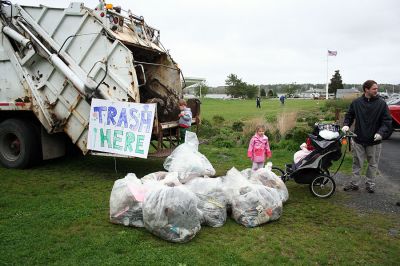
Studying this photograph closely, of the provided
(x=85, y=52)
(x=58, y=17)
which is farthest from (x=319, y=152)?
(x=58, y=17)

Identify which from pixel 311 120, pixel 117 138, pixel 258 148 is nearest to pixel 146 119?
pixel 117 138

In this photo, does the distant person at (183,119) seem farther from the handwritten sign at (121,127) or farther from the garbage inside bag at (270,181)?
the garbage inside bag at (270,181)

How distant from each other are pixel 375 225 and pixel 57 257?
3.71 m

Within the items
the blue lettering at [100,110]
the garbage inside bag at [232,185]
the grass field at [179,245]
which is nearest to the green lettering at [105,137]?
the blue lettering at [100,110]

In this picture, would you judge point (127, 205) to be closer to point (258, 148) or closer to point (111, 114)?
point (111, 114)

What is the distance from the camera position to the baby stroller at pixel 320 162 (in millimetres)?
5789

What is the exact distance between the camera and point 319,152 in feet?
19.1

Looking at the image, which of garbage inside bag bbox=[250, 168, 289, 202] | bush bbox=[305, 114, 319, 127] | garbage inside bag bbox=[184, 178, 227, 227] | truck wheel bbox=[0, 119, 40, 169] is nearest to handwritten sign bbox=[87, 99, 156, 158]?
garbage inside bag bbox=[184, 178, 227, 227]

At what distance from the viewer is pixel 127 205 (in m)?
4.49

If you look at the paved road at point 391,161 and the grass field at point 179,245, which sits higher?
the grass field at point 179,245

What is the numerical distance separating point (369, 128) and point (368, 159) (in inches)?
20.9

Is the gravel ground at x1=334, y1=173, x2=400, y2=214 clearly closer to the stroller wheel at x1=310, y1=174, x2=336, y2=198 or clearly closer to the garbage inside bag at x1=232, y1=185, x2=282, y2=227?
the stroller wheel at x1=310, y1=174, x2=336, y2=198

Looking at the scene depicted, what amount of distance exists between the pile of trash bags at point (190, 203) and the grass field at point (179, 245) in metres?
0.12

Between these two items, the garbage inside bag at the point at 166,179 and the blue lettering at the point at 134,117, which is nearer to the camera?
the garbage inside bag at the point at 166,179
